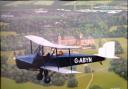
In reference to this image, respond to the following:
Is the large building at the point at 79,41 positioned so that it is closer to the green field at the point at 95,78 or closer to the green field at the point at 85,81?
the green field at the point at 95,78

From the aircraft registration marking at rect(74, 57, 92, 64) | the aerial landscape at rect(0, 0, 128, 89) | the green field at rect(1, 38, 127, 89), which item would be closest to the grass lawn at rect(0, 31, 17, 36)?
the aerial landscape at rect(0, 0, 128, 89)

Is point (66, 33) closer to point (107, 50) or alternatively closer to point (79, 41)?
point (79, 41)

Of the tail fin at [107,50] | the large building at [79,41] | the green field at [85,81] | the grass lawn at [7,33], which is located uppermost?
the grass lawn at [7,33]

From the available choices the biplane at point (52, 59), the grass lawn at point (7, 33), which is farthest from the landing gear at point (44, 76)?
the grass lawn at point (7, 33)

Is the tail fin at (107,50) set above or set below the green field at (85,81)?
above

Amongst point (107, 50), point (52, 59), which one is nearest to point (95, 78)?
point (107, 50)

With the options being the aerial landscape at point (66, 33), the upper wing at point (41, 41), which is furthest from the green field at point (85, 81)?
the upper wing at point (41, 41)

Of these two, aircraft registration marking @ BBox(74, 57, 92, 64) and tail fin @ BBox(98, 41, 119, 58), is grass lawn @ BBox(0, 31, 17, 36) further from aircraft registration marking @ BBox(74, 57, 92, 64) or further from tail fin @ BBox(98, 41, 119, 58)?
tail fin @ BBox(98, 41, 119, 58)
